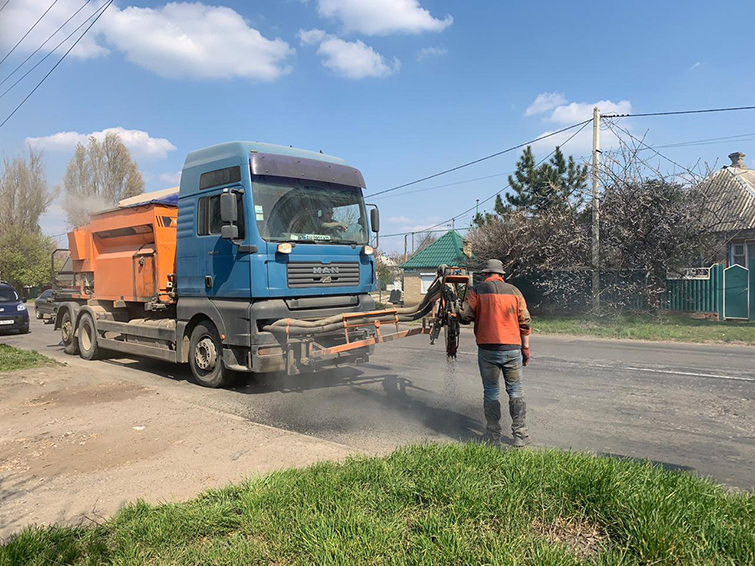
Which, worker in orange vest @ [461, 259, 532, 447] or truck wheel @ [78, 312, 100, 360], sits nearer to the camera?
worker in orange vest @ [461, 259, 532, 447]

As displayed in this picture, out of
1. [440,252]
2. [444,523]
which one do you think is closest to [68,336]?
[444,523]

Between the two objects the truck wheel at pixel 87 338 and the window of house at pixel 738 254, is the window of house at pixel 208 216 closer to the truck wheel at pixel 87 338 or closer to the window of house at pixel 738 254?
the truck wheel at pixel 87 338

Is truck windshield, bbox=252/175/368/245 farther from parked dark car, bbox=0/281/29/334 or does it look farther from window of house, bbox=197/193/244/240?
parked dark car, bbox=0/281/29/334

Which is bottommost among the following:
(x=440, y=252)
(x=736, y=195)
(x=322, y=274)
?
(x=322, y=274)

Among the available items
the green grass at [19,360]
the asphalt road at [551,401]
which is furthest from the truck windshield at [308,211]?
the green grass at [19,360]

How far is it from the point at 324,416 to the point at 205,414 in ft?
4.71

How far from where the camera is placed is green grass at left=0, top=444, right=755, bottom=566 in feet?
9.30

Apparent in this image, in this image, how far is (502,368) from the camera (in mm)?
5426

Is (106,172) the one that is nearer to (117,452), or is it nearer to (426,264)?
(426,264)

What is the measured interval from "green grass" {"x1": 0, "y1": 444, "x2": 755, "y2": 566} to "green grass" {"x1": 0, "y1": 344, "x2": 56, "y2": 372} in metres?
7.63

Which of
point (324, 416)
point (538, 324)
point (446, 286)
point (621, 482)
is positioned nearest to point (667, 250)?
point (538, 324)

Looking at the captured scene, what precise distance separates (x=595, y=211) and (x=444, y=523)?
16.6 meters

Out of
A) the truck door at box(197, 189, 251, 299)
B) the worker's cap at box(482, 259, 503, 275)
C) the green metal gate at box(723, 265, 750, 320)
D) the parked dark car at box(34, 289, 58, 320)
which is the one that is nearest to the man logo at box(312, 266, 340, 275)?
the truck door at box(197, 189, 251, 299)

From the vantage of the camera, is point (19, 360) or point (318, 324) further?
point (19, 360)
